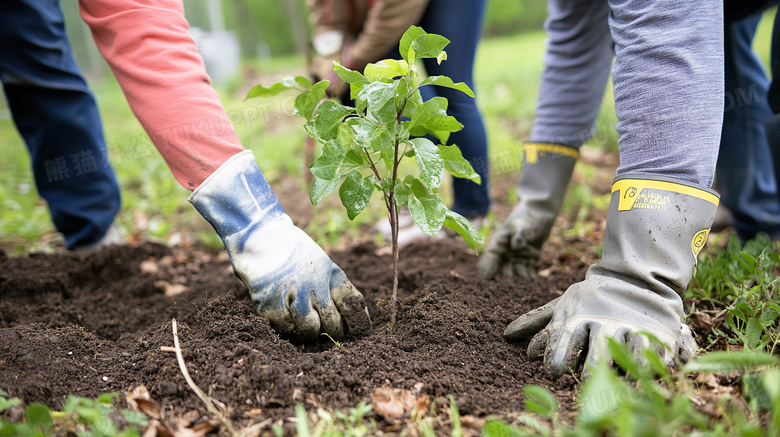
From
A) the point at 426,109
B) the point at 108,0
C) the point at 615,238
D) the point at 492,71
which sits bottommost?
the point at 492,71

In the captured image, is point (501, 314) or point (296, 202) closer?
point (501, 314)

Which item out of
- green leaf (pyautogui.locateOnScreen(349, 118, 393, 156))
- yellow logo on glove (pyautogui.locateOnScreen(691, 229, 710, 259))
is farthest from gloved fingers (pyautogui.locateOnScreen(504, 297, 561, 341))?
green leaf (pyautogui.locateOnScreen(349, 118, 393, 156))

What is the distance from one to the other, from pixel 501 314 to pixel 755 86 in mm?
1766

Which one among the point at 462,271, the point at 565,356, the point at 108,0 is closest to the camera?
the point at 565,356

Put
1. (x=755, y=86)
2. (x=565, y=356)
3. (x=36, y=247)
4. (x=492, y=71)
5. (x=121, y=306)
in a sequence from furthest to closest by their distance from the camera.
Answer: (x=492, y=71), (x=36, y=247), (x=755, y=86), (x=121, y=306), (x=565, y=356)

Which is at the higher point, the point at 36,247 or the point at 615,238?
the point at 615,238

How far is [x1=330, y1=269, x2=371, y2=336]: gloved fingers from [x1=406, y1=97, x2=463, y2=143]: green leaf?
50 centimetres

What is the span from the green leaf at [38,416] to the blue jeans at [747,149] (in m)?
2.67

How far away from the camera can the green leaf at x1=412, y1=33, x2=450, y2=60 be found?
1.16 metres

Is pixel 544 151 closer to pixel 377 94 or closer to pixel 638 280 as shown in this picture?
pixel 638 280

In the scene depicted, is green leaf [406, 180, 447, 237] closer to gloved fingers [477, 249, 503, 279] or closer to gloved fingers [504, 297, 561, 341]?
gloved fingers [504, 297, 561, 341]

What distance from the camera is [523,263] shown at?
6.53 ft

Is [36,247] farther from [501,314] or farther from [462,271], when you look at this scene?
[501,314]

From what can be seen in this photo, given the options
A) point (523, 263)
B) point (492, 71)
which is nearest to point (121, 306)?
point (523, 263)
